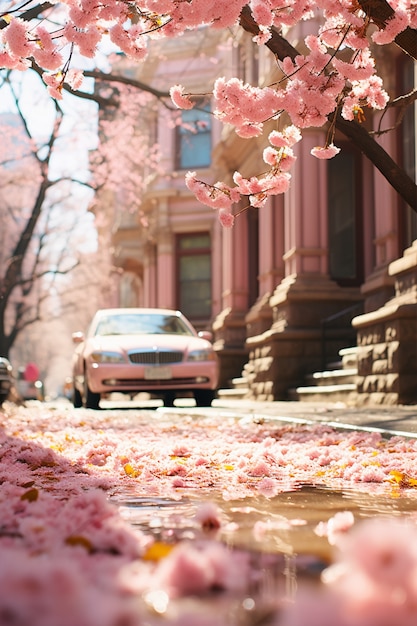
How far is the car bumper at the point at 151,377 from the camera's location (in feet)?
42.9

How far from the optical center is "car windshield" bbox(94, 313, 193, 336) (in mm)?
14273

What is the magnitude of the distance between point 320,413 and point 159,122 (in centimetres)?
2285

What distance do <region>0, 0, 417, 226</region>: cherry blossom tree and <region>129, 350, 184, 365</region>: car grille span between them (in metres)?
6.30

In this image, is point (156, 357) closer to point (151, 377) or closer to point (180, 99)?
point (151, 377)

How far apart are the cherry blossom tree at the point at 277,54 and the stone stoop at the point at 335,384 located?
6956mm

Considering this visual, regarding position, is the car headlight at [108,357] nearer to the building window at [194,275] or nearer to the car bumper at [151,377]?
the car bumper at [151,377]

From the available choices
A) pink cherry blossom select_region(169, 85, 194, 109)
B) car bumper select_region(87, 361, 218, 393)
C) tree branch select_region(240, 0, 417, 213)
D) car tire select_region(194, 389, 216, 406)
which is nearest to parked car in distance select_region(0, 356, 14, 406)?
car bumper select_region(87, 361, 218, 393)

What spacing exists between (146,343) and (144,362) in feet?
1.05

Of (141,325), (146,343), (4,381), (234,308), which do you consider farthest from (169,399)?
(234,308)

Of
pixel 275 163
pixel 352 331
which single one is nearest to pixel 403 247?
pixel 352 331

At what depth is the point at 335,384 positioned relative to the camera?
1461 centimetres

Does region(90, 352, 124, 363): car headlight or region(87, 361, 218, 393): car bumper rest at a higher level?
region(90, 352, 124, 363): car headlight

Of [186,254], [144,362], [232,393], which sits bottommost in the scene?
[232,393]

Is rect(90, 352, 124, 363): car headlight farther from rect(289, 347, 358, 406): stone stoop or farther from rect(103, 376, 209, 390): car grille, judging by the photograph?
rect(289, 347, 358, 406): stone stoop
